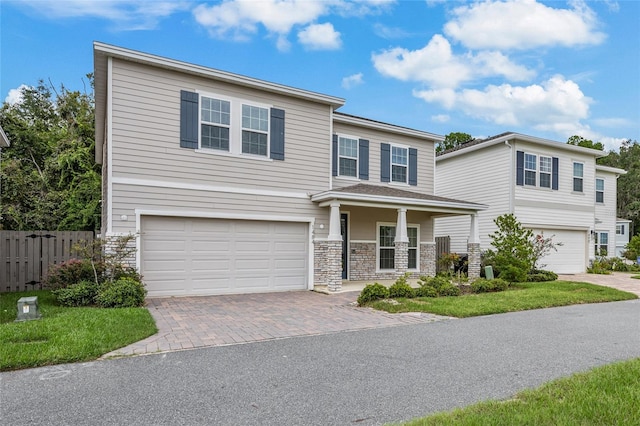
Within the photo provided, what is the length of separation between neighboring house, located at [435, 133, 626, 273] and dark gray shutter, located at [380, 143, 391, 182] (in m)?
6.07

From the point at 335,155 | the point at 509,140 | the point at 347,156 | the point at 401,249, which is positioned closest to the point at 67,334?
the point at 401,249

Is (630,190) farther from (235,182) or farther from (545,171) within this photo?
(235,182)

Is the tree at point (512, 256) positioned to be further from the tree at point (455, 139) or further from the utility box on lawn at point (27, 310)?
the tree at point (455, 139)

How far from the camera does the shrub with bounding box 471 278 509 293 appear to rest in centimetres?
1163

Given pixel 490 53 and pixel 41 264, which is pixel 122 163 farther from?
pixel 490 53

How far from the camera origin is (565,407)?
340 cm

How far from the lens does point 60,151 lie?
20.2m

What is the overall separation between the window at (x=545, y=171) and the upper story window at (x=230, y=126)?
12.8 metres

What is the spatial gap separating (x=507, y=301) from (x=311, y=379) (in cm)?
719

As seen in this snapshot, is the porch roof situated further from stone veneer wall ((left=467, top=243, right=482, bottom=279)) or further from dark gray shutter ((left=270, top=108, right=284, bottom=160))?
dark gray shutter ((left=270, top=108, right=284, bottom=160))

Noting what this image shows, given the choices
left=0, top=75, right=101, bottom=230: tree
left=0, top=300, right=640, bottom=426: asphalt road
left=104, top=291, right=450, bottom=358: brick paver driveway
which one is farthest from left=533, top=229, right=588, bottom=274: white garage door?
left=0, top=75, right=101, bottom=230: tree

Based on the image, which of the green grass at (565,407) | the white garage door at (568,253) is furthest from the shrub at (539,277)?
the green grass at (565,407)

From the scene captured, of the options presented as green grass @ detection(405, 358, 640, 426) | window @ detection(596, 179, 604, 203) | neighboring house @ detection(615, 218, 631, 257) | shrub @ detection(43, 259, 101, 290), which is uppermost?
window @ detection(596, 179, 604, 203)

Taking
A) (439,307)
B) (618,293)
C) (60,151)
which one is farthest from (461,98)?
(60,151)
